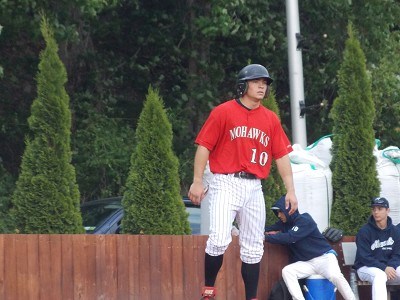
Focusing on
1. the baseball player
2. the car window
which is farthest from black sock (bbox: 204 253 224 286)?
the car window

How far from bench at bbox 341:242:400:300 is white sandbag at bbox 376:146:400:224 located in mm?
895

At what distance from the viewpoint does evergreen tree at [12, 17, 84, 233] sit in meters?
11.3

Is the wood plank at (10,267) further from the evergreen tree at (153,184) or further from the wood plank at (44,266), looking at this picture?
the evergreen tree at (153,184)

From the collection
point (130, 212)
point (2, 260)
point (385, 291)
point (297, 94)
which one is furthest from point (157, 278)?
point (297, 94)

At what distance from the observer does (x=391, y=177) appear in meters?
12.9

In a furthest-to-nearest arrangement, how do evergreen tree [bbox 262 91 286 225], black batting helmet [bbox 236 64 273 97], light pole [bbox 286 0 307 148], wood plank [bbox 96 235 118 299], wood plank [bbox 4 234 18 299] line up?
light pole [bbox 286 0 307 148] < evergreen tree [bbox 262 91 286 225] < wood plank [bbox 96 235 118 299] < wood plank [bbox 4 234 18 299] < black batting helmet [bbox 236 64 273 97]

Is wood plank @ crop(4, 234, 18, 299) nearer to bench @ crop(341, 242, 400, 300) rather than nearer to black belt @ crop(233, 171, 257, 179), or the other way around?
black belt @ crop(233, 171, 257, 179)

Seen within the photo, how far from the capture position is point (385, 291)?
37.2ft

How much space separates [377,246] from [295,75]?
12.4ft

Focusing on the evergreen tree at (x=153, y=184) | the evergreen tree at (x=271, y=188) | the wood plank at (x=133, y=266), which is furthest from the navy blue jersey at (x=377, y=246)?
the wood plank at (x=133, y=266)

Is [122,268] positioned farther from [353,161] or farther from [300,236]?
[353,161]

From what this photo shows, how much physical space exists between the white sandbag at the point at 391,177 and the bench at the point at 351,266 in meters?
0.90

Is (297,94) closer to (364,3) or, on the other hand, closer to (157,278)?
(364,3)

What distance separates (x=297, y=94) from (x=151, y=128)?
3561 mm
